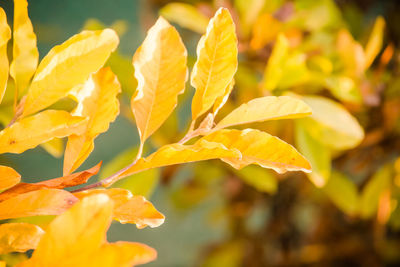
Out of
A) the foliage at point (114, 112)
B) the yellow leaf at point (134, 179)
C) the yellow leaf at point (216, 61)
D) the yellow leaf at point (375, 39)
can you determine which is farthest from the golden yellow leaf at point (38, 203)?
the yellow leaf at point (375, 39)

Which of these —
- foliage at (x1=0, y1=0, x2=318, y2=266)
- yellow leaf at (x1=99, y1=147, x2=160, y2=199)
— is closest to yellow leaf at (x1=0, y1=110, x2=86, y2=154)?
foliage at (x1=0, y1=0, x2=318, y2=266)

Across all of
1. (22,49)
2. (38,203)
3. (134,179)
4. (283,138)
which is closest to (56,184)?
(38,203)

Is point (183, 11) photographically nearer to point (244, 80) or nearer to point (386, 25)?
point (244, 80)

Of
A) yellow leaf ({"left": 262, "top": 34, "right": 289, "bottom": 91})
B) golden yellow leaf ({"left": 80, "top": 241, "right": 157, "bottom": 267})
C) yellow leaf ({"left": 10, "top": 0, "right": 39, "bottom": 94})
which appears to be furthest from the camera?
yellow leaf ({"left": 262, "top": 34, "right": 289, "bottom": 91})

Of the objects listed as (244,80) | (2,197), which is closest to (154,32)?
(2,197)

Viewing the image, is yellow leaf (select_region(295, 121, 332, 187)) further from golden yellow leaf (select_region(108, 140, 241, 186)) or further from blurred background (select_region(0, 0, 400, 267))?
golden yellow leaf (select_region(108, 140, 241, 186))

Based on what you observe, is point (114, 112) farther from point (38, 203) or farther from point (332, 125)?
point (332, 125)

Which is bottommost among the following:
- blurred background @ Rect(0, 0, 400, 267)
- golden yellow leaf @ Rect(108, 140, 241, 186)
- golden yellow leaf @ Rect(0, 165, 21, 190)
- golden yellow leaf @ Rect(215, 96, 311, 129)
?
blurred background @ Rect(0, 0, 400, 267)
